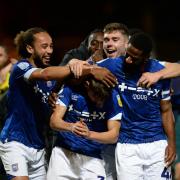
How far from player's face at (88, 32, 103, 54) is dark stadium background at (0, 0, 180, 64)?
625 centimetres

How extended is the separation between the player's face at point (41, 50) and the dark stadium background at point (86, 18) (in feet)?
23.0

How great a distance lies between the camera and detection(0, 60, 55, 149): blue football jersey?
561 centimetres

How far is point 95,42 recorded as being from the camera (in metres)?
6.44

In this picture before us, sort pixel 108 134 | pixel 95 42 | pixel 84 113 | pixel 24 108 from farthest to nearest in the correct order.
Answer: pixel 95 42, pixel 24 108, pixel 84 113, pixel 108 134

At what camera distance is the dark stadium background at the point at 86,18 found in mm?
13141

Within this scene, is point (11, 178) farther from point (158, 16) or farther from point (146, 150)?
point (158, 16)

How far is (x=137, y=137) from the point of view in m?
5.43

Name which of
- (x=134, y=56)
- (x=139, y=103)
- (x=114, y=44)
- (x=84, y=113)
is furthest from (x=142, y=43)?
(x=84, y=113)

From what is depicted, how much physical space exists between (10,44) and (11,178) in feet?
22.8

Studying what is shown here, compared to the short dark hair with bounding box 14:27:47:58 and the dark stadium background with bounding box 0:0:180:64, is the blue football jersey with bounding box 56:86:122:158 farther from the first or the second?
the dark stadium background with bounding box 0:0:180:64

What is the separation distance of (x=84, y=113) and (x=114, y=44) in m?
0.83

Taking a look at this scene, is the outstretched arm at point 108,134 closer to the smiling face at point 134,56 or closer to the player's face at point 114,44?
the smiling face at point 134,56

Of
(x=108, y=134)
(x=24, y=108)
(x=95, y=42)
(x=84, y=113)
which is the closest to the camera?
(x=108, y=134)

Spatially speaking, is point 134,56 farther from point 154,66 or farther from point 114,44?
point 114,44
